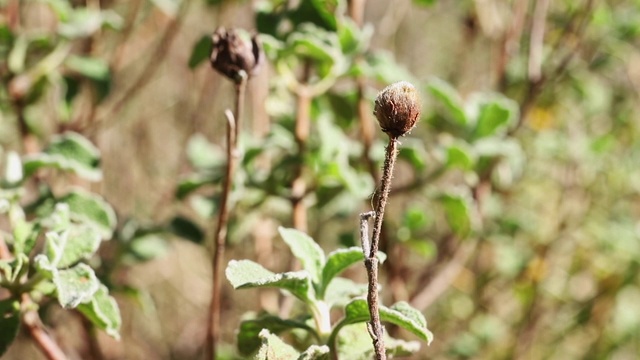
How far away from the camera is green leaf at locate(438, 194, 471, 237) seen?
1418mm

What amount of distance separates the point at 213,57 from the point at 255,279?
0.29 metres

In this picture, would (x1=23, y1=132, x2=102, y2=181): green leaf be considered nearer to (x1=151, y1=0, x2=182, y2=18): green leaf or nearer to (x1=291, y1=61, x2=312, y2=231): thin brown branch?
(x1=291, y1=61, x2=312, y2=231): thin brown branch

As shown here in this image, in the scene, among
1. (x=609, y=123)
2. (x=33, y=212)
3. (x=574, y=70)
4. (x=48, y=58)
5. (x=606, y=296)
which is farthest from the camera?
(x=609, y=123)

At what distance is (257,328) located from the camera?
3.17ft

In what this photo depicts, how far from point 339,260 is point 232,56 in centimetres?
28

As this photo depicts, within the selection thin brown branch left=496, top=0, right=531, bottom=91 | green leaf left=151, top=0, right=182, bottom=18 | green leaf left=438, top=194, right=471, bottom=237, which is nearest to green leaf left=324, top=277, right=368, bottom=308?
green leaf left=438, top=194, right=471, bottom=237

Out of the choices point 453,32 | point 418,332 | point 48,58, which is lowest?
point 418,332

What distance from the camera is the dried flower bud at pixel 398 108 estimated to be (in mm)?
710

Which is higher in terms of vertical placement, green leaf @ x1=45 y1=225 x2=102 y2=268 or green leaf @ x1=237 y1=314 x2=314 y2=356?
green leaf @ x1=45 y1=225 x2=102 y2=268

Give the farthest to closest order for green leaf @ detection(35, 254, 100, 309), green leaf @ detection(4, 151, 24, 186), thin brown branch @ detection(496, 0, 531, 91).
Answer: thin brown branch @ detection(496, 0, 531, 91)
green leaf @ detection(4, 151, 24, 186)
green leaf @ detection(35, 254, 100, 309)

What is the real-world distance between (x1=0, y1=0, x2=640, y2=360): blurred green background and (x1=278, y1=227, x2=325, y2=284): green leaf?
345mm

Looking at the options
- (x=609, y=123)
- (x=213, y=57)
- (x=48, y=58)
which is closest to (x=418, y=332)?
(x=213, y=57)

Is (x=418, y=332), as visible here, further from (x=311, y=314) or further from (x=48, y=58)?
(x=48, y=58)

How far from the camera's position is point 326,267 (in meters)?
0.90
